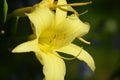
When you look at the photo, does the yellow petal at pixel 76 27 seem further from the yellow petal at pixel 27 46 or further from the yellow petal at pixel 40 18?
the yellow petal at pixel 27 46

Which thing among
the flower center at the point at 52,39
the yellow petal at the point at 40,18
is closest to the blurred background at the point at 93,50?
the flower center at the point at 52,39

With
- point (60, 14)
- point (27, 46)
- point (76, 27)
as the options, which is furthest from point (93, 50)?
point (27, 46)

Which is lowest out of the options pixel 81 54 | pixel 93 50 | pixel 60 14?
pixel 93 50

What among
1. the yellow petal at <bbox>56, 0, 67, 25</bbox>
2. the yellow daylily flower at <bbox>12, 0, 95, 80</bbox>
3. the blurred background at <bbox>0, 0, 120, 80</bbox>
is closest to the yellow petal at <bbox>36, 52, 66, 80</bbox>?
the yellow daylily flower at <bbox>12, 0, 95, 80</bbox>

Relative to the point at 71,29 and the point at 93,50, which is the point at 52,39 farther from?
the point at 93,50

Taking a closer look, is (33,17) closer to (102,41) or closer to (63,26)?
(63,26)

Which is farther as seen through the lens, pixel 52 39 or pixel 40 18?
pixel 52 39

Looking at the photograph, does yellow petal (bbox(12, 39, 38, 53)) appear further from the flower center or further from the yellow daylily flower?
the flower center
